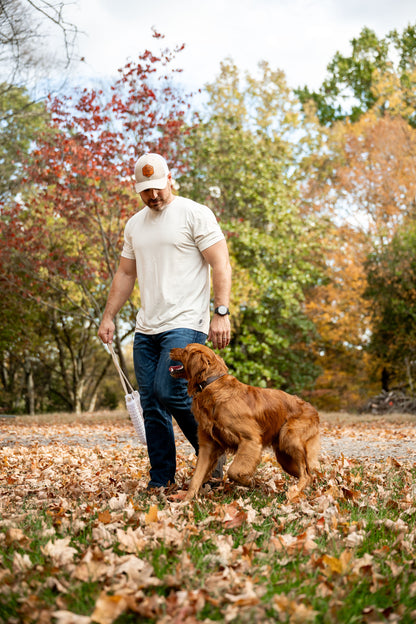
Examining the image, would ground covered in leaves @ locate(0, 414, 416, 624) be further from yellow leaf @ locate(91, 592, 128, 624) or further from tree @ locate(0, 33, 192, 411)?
tree @ locate(0, 33, 192, 411)

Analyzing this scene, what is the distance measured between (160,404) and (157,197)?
5.51ft

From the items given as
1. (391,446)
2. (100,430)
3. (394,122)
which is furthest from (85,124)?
(394,122)

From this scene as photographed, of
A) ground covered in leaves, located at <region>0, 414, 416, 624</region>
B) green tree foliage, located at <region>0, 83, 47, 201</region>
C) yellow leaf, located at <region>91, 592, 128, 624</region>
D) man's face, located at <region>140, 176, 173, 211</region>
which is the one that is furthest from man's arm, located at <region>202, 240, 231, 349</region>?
green tree foliage, located at <region>0, 83, 47, 201</region>

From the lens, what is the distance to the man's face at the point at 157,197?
4.64 metres

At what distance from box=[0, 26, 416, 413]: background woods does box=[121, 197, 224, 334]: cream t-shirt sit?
8.89 metres

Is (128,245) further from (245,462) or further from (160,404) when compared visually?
(245,462)

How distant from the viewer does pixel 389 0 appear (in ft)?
88.6

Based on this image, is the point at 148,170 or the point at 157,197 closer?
the point at 148,170

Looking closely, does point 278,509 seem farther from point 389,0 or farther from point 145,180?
point 389,0

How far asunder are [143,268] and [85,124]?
384 inches

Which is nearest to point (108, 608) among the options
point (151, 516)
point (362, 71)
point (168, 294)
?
point (151, 516)

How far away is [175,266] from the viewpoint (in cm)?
468

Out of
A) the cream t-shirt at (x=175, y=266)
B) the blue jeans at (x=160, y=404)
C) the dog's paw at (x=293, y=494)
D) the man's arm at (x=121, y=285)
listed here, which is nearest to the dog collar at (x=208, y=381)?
the blue jeans at (x=160, y=404)

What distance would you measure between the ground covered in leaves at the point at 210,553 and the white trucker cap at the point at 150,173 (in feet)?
7.79
